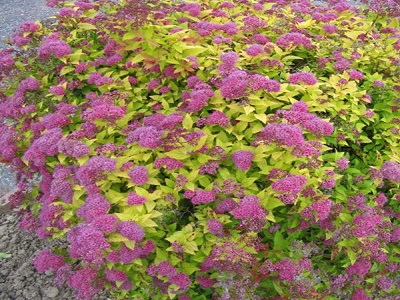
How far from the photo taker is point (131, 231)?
1.68 meters

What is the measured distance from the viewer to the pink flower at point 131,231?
1.68 metres

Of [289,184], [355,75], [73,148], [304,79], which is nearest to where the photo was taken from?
[289,184]

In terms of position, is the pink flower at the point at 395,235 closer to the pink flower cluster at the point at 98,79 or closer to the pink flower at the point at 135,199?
the pink flower at the point at 135,199

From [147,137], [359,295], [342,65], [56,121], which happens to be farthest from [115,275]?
[342,65]

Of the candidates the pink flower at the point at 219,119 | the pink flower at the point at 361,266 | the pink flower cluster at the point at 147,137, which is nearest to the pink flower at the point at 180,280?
the pink flower cluster at the point at 147,137

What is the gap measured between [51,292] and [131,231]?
1497 mm

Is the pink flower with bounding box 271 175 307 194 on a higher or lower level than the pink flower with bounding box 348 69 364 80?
lower

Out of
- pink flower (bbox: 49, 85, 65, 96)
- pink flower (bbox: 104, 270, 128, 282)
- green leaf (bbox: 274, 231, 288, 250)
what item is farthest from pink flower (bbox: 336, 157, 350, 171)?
pink flower (bbox: 49, 85, 65, 96)

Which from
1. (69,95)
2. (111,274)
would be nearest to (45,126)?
(69,95)

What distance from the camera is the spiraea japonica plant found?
1.84 metres

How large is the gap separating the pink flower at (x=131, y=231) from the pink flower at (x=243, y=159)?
43 cm

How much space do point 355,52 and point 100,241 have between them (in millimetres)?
1567

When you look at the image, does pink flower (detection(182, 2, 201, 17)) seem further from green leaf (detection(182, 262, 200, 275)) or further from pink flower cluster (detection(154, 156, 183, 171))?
green leaf (detection(182, 262, 200, 275))

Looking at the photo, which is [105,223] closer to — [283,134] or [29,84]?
[283,134]
